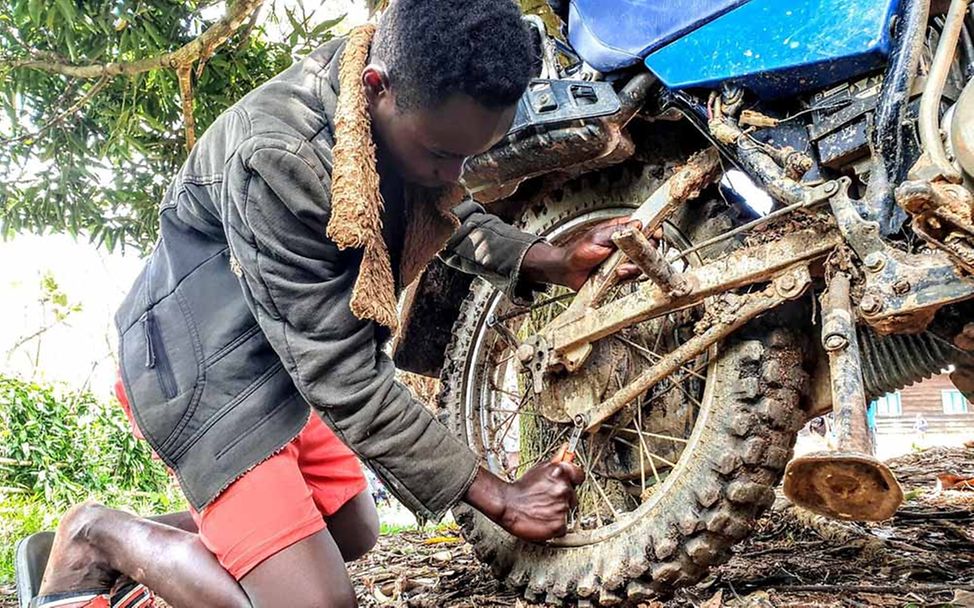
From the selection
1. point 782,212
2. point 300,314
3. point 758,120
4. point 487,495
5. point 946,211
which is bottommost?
point 487,495

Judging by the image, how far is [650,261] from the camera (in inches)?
71.9

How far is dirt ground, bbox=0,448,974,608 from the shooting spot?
1.93 m

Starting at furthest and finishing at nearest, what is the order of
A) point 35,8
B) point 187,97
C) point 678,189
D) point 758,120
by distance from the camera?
point 187,97, point 35,8, point 678,189, point 758,120

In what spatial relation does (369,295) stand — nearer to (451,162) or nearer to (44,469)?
(451,162)

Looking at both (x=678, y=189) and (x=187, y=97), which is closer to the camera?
(x=678, y=189)

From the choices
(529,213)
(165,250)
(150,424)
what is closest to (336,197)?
(165,250)

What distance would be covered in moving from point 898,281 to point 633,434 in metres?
1.04

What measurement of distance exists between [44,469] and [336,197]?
8489 millimetres

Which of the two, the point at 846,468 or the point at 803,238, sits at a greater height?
the point at 803,238

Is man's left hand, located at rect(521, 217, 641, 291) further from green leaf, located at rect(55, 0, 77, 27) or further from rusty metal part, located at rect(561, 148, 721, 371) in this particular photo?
green leaf, located at rect(55, 0, 77, 27)

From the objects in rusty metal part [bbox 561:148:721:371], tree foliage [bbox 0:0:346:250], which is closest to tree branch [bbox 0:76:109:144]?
tree foliage [bbox 0:0:346:250]

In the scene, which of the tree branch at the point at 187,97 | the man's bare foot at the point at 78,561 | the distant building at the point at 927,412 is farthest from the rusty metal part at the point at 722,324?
the distant building at the point at 927,412

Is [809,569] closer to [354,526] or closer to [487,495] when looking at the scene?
[487,495]

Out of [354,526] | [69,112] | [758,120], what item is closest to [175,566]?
[354,526]
